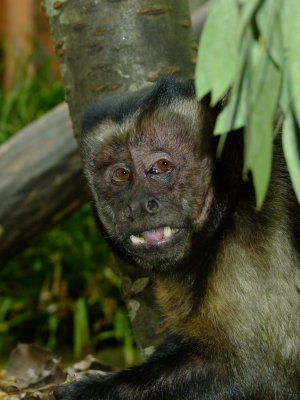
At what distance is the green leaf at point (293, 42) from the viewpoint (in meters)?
1.40

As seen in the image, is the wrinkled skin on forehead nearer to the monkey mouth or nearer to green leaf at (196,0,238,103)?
the monkey mouth

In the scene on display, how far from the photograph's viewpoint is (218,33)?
1469 mm

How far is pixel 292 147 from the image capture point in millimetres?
1578

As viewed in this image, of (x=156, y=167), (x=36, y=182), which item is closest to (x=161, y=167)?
(x=156, y=167)

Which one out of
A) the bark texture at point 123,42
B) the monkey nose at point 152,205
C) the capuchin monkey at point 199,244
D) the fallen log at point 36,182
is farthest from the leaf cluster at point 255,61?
the fallen log at point 36,182

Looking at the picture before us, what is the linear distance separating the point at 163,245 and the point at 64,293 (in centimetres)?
412

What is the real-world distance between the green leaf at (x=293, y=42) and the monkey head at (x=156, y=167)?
1512mm

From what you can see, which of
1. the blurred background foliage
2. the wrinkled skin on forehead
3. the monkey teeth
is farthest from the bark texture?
the blurred background foliage

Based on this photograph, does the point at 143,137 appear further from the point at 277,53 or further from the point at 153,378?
the point at 277,53

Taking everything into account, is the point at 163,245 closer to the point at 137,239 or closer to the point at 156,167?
the point at 137,239

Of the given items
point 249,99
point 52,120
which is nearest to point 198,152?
point 249,99

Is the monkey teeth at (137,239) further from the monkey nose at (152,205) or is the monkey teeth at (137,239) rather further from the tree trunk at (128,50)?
the tree trunk at (128,50)

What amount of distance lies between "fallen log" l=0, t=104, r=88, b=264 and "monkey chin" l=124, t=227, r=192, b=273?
201 centimetres

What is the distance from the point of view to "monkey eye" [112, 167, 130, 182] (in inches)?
121
